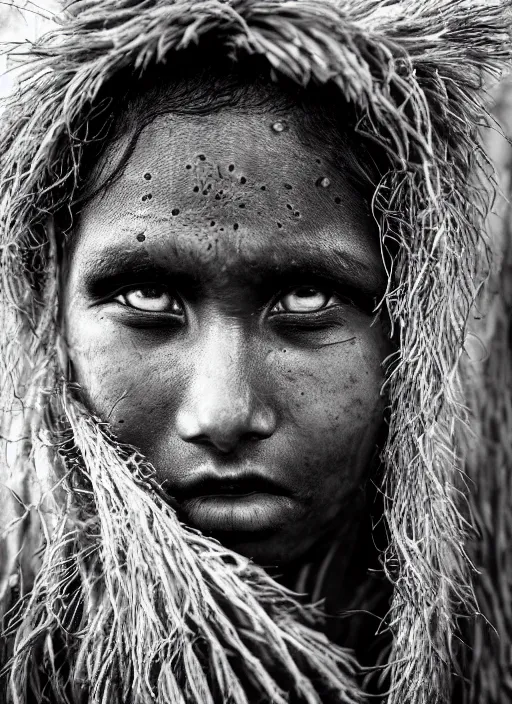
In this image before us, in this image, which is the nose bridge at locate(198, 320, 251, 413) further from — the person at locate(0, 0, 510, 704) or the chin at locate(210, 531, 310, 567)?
the chin at locate(210, 531, 310, 567)

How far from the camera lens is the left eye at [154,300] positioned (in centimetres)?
99

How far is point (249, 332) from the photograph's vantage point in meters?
0.97

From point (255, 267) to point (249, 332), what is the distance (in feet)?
0.27

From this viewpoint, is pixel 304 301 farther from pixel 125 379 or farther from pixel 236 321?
pixel 125 379

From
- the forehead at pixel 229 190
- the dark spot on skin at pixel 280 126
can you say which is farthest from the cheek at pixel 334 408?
the dark spot on skin at pixel 280 126

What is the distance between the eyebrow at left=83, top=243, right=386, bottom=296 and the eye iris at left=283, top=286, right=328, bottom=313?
0.10ft

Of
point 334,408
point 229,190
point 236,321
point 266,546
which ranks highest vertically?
point 229,190

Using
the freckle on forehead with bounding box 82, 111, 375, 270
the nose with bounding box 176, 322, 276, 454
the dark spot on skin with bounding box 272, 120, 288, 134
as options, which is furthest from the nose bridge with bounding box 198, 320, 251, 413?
the dark spot on skin with bounding box 272, 120, 288, 134

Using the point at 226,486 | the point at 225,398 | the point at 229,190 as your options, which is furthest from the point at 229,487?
the point at 229,190

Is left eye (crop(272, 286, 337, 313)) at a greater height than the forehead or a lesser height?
lesser

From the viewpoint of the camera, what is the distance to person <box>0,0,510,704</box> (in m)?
0.93

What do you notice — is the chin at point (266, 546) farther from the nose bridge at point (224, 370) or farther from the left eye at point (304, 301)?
the left eye at point (304, 301)

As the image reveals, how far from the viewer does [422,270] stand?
3.23ft

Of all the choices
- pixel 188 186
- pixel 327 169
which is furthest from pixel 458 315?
pixel 188 186
